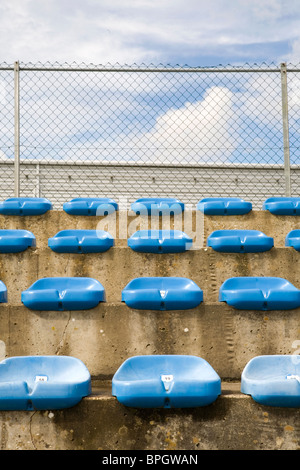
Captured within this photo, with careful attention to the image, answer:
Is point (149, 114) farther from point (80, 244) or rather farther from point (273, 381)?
point (273, 381)

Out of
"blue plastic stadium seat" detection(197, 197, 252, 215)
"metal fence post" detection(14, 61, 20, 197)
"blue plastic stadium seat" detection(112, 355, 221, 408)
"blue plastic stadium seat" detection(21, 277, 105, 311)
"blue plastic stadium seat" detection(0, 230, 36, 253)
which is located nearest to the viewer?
"blue plastic stadium seat" detection(112, 355, 221, 408)

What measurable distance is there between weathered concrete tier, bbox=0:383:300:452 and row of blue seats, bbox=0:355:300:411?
50mm

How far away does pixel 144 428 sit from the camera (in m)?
2.04

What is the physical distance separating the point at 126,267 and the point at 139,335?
0.61 m

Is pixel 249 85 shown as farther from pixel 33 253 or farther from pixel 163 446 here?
pixel 163 446

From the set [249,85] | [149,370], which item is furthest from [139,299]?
[249,85]

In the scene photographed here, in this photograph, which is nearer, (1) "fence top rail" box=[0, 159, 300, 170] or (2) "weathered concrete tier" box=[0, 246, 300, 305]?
(2) "weathered concrete tier" box=[0, 246, 300, 305]

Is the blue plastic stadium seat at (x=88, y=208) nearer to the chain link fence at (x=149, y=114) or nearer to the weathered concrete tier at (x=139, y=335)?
the chain link fence at (x=149, y=114)

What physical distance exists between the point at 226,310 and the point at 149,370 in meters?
0.61

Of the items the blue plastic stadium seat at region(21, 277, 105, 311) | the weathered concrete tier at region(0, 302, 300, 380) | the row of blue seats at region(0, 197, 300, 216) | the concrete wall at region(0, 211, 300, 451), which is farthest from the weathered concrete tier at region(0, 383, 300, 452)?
the row of blue seats at region(0, 197, 300, 216)

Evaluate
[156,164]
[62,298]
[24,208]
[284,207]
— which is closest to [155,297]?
[62,298]

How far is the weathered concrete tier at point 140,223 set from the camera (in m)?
3.83

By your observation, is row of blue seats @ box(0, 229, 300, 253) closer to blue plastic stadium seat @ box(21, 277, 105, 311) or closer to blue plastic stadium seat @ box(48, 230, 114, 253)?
blue plastic stadium seat @ box(48, 230, 114, 253)

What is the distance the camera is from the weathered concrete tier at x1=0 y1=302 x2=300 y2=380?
2545 mm
